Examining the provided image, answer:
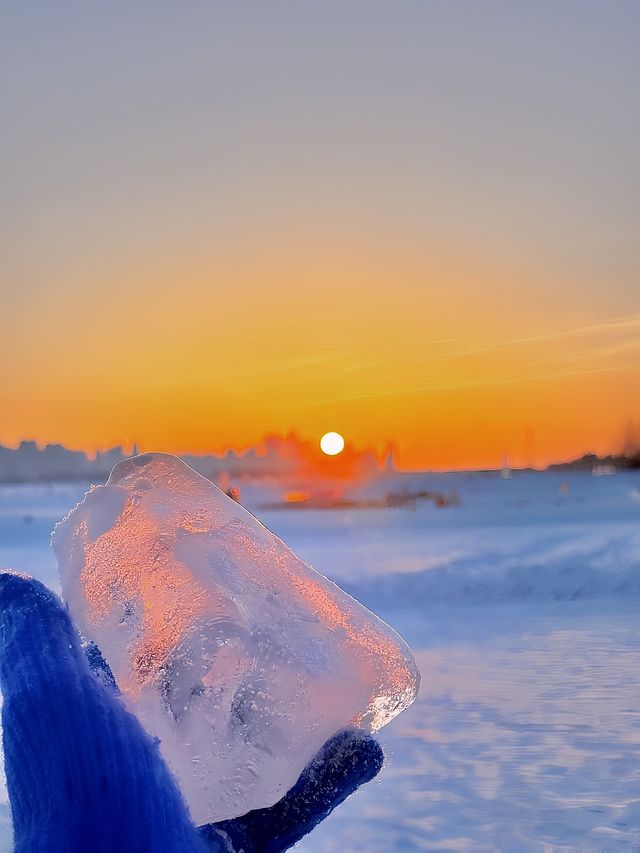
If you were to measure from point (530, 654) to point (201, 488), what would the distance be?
6.16 m

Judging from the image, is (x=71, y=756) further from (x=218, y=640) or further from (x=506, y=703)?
(x=506, y=703)

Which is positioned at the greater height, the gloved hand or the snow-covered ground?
the gloved hand

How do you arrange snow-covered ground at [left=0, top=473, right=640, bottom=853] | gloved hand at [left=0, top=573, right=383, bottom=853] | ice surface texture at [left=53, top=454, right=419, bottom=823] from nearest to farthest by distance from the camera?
gloved hand at [left=0, top=573, right=383, bottom=853]
ice surface texture at [left=53, top=454, right=419, bottom=823]
snow-covered ground at [left=0, top=473, right=640, bottom=853]

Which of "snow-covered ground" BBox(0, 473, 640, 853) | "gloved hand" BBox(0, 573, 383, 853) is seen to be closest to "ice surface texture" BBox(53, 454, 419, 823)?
"gloved hand" BBox(0, 573, 383, 853)

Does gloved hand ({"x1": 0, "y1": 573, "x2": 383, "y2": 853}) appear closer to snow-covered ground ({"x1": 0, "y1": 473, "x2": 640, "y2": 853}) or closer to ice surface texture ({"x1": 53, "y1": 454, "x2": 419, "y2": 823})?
ice surface texture ({"x1": 53, "y1": 454, "x2": 419, "y2": 823})

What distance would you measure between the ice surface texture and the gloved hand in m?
0.12

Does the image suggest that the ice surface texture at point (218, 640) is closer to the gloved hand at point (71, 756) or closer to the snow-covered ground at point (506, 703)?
the gloved hand at point (71, 756)

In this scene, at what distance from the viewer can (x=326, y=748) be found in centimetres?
302

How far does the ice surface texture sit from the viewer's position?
288 cm

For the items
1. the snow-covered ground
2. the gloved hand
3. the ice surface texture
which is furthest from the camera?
the snow-covered ground

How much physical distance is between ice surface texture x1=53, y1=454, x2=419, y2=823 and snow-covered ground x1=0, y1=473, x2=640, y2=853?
156 centimetres

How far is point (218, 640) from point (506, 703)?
444 centimetres

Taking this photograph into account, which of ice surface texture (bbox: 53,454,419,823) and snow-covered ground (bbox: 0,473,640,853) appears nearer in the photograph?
ice surface texture (bbox: 53,454,419,823)

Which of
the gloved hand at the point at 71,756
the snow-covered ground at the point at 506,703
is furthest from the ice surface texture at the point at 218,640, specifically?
the snow-covered ground at the point at 506,703
